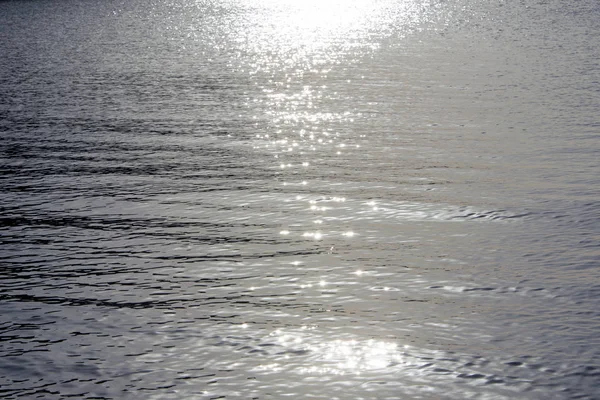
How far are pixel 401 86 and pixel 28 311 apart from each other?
624 inches

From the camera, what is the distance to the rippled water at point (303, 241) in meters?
6.26

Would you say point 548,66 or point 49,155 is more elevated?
point 548,66

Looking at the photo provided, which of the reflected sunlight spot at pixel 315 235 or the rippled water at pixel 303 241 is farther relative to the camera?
the reflected sunlight spot at pixel 315 235

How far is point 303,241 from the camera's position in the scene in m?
9.38

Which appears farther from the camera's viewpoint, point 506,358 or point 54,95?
point 54,95

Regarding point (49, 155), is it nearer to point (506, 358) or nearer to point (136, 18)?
point (506, 358)

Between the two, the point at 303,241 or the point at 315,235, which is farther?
the point at 315,235

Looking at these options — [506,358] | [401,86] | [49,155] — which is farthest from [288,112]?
[506,358]

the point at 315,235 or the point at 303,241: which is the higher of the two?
the point at 315,235

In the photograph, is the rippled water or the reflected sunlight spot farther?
the reflected sunlight spot

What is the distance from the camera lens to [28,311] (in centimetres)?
759

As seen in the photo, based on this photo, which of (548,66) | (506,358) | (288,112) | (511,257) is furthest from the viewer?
(548,66)

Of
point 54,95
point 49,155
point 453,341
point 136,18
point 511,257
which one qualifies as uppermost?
point 136,18

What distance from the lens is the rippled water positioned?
626cm
